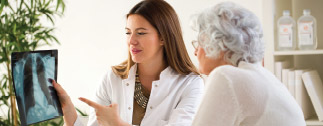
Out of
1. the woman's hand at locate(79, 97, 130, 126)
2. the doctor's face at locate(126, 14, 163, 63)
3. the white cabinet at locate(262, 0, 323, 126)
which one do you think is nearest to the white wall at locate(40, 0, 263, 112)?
the white cabinet at locate(262, 0, 323, 126)

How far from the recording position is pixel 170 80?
6.74 ft

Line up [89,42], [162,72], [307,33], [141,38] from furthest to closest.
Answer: [89,42], [307,33], [162,72], [141,38]

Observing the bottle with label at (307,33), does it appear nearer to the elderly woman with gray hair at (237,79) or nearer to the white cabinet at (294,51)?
the white cabinet at (294,51)

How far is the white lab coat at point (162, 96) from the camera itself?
196 cm

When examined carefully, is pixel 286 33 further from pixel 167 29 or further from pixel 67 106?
pixel 67 106

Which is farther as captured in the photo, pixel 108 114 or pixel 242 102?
pixel 108 114

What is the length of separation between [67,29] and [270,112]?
293 cm

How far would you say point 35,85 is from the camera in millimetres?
1532

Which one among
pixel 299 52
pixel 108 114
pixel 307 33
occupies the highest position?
pixel 307 33

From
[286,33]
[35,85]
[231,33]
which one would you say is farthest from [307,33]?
[35,85]

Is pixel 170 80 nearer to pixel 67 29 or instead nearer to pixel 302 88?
pixel 302 88

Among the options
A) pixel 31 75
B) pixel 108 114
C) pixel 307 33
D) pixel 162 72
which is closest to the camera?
pixel 31 75

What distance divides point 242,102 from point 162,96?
84 centimetres

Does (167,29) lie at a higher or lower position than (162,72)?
higher
